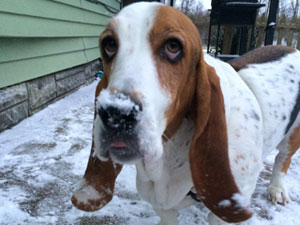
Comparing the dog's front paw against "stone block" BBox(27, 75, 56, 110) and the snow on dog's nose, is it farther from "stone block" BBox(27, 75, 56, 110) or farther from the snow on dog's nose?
"stone block" BBox(27, 75, 56, 110)

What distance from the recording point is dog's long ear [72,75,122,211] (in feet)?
5.88

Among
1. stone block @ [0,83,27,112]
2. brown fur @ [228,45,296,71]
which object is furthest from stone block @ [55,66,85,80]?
brown fur @ [228,45,296,71]

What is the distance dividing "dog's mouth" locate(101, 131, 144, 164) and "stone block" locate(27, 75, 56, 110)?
10.5 ft

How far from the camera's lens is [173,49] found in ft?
4.47

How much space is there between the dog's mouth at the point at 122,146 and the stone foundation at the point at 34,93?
262 centimetres

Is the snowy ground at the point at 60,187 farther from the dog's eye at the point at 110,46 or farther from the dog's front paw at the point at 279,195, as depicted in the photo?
the dog's eye at the point at 110,46

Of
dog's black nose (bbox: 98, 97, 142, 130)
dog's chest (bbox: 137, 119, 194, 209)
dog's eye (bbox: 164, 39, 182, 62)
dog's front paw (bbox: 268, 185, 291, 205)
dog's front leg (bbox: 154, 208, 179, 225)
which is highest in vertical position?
dog's eye (bbox: 164, 39, 182, 62)

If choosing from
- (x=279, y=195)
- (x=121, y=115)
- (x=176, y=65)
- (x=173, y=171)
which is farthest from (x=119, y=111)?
(x=279, y=195)

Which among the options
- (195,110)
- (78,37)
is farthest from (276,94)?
(78,37)

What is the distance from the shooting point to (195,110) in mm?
1557

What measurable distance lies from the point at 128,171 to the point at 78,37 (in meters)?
3.72

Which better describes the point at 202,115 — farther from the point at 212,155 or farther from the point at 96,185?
the point at 96,185

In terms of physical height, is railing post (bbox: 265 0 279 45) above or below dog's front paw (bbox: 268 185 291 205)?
above

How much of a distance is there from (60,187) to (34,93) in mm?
2039
